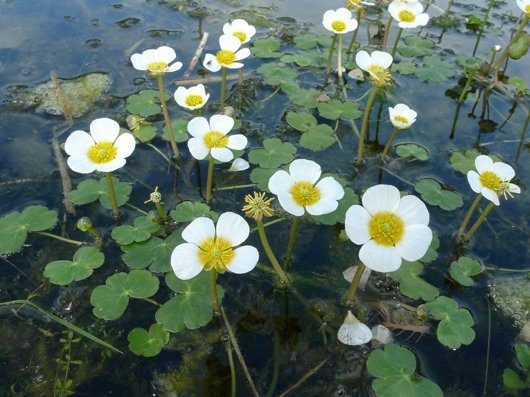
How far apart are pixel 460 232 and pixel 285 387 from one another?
121 cm

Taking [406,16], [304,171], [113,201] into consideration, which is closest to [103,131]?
[113,201]

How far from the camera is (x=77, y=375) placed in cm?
172

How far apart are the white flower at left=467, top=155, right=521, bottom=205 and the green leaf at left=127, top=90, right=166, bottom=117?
183 cm

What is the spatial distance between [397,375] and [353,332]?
22 centimetres

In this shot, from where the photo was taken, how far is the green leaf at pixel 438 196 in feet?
8.06

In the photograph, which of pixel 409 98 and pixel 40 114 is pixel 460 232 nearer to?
→ pixel 409 98

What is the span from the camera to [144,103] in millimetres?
2871

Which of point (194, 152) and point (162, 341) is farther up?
point (194, 152)

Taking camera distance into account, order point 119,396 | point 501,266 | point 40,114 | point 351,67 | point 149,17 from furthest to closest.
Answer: point 149,17
point 351,67
point 40,114
point 501,266
point 119,396

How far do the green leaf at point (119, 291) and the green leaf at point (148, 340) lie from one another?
12 cm

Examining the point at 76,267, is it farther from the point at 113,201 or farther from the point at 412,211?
the point at 412,211

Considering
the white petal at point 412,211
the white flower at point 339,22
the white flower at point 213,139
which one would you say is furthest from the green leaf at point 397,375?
the white flower at point 339,22

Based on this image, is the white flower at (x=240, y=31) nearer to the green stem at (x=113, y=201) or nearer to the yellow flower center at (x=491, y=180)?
the green stem at (x=113, y=201)

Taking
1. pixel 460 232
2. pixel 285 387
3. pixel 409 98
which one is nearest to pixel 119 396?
pixel 285 387
